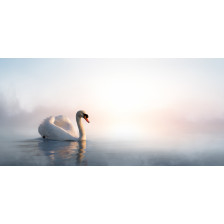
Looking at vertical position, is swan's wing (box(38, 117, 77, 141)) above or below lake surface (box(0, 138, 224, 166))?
above

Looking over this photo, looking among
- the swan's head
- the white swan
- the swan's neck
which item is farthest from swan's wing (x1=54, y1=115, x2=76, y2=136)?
the swan's head

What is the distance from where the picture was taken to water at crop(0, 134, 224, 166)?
233 inches

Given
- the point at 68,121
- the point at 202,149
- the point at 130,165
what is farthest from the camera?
the point at 68,121

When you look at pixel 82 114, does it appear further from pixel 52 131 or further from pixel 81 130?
pixel 52 131

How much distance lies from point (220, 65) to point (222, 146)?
5.46 feet

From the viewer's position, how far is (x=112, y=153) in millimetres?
6316

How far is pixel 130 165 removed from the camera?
5.98m

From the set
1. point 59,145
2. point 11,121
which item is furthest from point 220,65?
point 11,121

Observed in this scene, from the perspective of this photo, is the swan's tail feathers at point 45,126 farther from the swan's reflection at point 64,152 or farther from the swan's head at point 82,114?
the swan's head at point 82,114

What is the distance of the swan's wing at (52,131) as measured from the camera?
7773mm

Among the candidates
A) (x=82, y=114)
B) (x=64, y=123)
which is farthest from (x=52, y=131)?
(x=82, y=114)

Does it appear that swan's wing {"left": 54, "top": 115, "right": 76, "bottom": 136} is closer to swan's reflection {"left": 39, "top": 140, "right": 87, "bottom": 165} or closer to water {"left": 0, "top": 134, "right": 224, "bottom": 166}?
swan's reflection {"left": 39, "top": 140, "right": 87, "bottom": 165}

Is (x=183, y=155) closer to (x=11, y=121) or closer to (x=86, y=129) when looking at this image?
(x=86, y=129)

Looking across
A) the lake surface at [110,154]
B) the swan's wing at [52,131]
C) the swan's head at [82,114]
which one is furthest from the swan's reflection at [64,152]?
the swan's head at [82,114]
